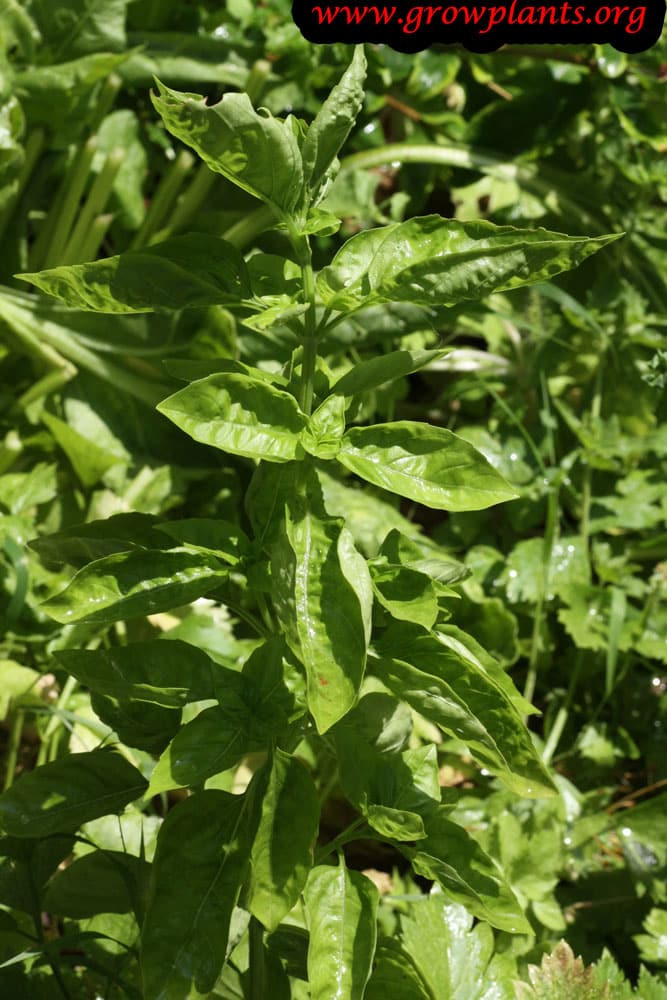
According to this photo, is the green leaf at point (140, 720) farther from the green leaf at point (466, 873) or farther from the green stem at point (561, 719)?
the green stem at point (561, 719)

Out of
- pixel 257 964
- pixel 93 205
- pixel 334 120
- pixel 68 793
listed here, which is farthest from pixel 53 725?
pixel 334 120

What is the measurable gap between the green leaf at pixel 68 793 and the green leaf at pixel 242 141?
0.63m

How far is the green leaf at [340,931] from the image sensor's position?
979 mm

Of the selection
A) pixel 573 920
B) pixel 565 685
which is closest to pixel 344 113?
pixel 573 920

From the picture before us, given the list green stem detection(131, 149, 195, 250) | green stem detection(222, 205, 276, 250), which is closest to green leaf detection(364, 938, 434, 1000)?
green stem detection(222, 205, 276, 250)

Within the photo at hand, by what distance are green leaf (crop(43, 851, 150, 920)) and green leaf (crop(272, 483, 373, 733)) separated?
46cm

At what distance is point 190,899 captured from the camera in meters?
1.00

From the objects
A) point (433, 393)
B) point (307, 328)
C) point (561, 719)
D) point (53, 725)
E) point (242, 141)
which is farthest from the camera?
point (433, 393)

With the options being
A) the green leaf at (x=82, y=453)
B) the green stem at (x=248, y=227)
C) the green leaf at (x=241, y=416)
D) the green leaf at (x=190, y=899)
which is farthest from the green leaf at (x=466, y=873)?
the green stem at (x=248, y=227)

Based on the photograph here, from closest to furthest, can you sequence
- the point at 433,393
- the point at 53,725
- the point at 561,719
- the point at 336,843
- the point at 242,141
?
the point at 242,141
the point at 336,843
the point at 53,725
the point at 561,719
the point at 433,393

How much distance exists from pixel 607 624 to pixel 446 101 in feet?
5.10

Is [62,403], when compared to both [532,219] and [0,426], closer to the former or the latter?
[0,426]

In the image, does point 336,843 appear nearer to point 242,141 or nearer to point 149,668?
point 149,668

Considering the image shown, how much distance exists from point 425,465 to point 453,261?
7.5 inches
